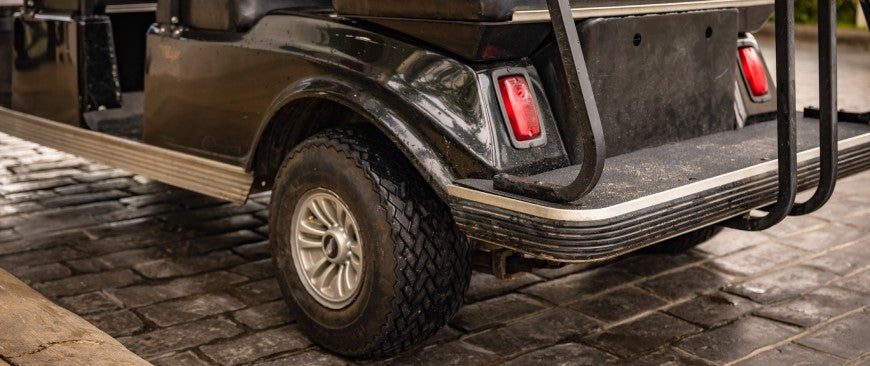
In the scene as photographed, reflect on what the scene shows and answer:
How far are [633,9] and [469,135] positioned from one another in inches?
28.8

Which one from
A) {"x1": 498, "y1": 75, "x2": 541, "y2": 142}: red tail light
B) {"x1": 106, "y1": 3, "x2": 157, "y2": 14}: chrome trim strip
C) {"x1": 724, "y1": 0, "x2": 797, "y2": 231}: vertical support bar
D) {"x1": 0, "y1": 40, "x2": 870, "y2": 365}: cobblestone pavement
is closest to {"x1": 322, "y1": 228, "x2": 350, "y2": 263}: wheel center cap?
{"x1": 0, "y1": 40, "x2": 870, "y2": 365}: cobblestone pavement

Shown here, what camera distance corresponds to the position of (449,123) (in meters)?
2.98

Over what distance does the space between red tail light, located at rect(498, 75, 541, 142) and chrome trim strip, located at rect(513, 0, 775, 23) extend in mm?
202

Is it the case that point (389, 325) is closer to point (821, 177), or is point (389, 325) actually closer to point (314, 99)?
point (314, 99)

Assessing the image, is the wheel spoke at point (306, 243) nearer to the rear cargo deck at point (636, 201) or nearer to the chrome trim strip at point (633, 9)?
the rear cargo deck at point (636, 201)

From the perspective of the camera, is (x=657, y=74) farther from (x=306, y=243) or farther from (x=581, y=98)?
(x=306, y=243)

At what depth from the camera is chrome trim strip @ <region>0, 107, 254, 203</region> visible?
3.79m

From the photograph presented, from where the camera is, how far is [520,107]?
10.1ft

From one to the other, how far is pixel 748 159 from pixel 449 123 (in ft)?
3.21

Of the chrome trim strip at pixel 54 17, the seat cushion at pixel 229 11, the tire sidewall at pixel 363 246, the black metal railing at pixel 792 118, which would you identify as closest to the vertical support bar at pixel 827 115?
the black metal railing at pixel 792 118

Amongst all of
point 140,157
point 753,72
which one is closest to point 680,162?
point 753,72

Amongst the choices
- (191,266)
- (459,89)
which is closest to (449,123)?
(459,89)

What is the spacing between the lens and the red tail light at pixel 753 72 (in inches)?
156

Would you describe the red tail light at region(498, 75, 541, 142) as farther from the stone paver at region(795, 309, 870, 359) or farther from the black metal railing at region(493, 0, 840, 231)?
the stone paver at region(795, 309, 870, 359)
